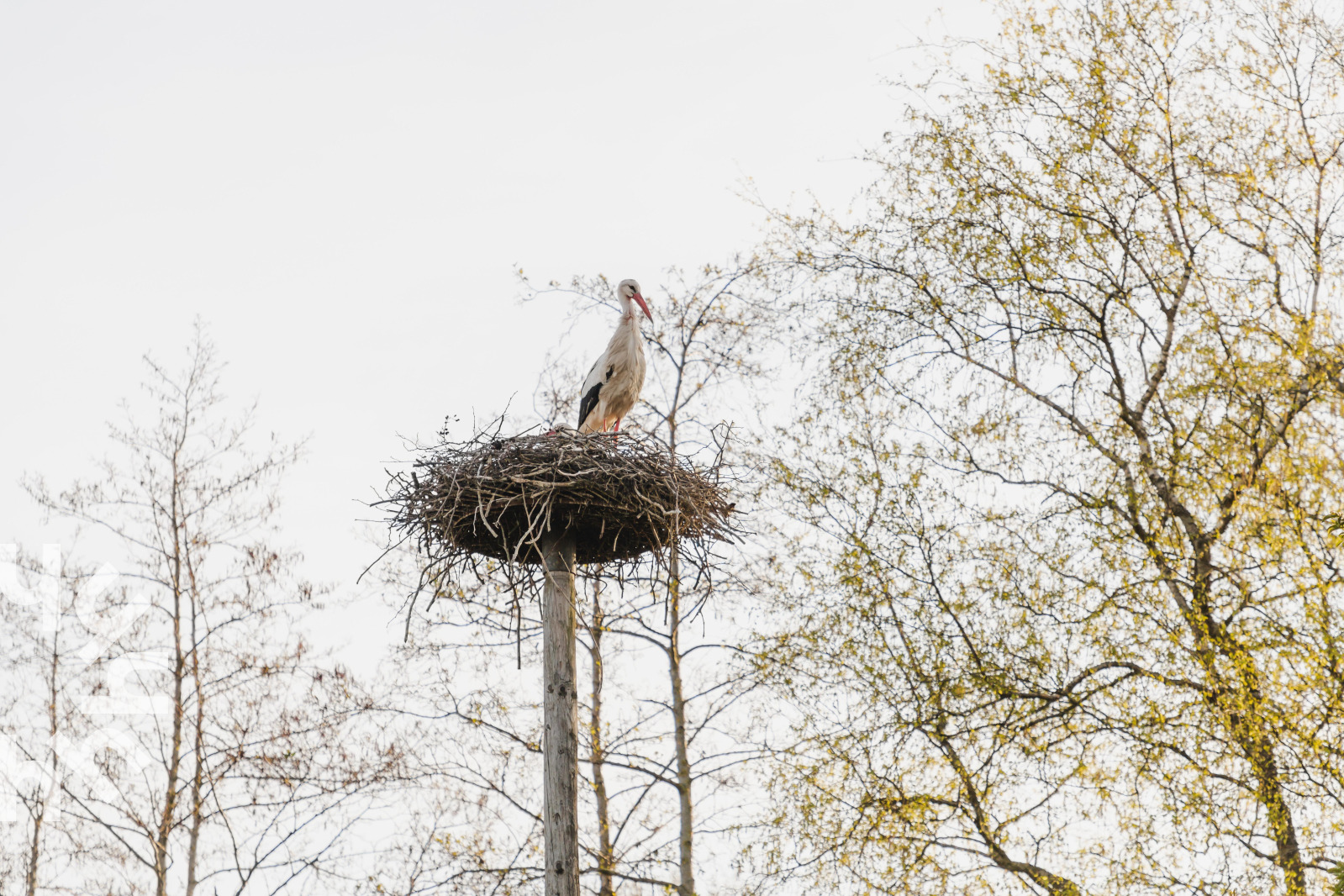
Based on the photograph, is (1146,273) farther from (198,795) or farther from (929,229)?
(198,795)

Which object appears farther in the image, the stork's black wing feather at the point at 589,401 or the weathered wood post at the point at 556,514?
the stork's black wing feather at the point at 589,401

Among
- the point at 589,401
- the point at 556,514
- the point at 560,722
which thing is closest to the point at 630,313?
the point at 589,401

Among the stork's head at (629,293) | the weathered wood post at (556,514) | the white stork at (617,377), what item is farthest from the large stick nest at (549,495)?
the stork's head at (629,293)

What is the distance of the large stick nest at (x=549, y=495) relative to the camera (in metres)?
6.01

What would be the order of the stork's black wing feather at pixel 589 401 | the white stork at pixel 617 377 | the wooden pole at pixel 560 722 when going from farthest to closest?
the stork's black wing feather at pixel 589 401
the white stork at pixel 617 377
the wooden pole at pixel 560 722

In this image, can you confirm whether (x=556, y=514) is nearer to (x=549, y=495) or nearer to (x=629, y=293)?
(x=549, y=495)

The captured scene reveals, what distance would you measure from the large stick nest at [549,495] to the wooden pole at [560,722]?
0.63 ft

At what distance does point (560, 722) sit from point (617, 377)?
252cm

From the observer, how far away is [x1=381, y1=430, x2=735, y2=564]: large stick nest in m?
6.01

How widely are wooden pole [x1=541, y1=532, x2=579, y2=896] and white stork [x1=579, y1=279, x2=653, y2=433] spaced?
169 cm

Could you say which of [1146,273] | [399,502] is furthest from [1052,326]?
[399,502]

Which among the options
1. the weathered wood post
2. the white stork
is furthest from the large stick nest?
the white stork

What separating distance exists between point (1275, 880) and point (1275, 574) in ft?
7.11

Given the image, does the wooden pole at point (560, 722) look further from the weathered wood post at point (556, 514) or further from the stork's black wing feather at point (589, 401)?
the stork's black wing feather at point (589, 401)
